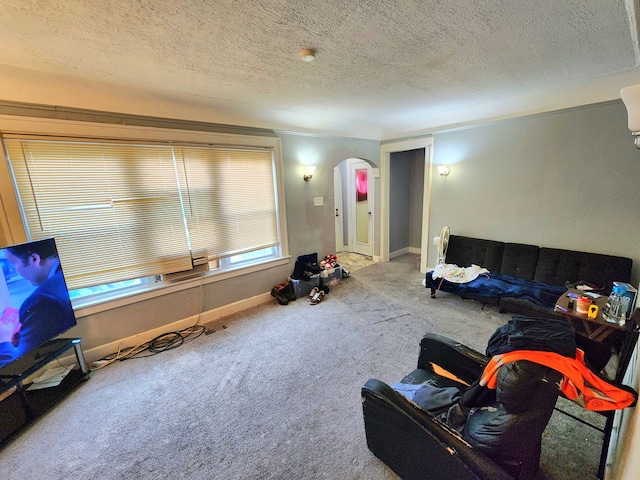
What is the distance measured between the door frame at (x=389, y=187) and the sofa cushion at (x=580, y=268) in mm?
1551

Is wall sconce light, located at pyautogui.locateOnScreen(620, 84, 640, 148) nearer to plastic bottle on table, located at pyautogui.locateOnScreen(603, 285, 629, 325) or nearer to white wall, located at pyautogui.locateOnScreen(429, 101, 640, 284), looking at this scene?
plastic bottle on table, located at pyautogui.locateOnScreen(603, 285, 629, 325)

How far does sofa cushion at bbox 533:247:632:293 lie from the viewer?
266 centimetres

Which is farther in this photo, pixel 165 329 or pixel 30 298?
pixel 165 329

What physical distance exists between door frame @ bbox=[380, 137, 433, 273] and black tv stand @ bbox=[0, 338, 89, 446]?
450cm

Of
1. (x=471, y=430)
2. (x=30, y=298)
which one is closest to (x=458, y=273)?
(x=471, y=430)

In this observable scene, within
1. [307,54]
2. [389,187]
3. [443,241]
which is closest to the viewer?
[307,54]

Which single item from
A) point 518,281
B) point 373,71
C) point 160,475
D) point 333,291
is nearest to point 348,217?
point 333,291

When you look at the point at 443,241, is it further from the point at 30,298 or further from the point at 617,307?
the point at 30,298

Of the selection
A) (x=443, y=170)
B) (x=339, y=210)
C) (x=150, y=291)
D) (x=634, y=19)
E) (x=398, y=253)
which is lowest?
(x=398, y=253)

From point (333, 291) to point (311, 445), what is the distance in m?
2.38

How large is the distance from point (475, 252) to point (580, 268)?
1.07 m

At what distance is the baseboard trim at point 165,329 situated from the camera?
98.9 inches

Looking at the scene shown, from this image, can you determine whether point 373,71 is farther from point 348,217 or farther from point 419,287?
point 348,217

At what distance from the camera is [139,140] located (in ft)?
8.43
